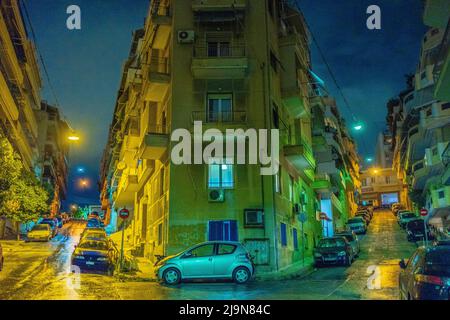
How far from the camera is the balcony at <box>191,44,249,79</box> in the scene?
882 inches

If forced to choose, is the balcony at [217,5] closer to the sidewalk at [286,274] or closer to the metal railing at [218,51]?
the metal railing at [218,51]

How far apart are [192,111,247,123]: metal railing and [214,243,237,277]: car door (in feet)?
25.4

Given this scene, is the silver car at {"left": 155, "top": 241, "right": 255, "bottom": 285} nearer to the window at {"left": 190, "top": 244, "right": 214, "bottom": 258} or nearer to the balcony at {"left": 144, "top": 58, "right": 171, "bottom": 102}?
the window at {"left": 190, "top": 244, "right": 214, "bottom": 258}

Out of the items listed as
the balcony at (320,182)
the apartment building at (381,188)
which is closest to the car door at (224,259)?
the balcony at (320,182)

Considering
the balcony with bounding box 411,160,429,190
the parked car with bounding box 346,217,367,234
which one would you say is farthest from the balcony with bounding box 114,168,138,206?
the balcony with bounding box 411,160,429,190

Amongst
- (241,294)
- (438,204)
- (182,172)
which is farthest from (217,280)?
(438,204)

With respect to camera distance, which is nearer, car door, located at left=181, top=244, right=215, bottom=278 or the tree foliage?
car door, located at left=181, top=244, right=215, bottom=278

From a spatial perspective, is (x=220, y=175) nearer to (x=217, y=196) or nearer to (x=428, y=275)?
(x=217, y=196)

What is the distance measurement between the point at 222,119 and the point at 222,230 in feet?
18.1

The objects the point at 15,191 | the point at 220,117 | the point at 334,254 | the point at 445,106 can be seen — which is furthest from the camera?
the point at 445,106

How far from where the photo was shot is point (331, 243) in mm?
23422

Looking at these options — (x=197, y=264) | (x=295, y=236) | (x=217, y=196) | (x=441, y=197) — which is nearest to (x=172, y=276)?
(x=197, y=264)

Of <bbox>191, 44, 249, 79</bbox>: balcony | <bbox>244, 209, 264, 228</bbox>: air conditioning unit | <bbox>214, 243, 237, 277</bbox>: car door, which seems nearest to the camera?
<bbox>214, 243, 237, 277</bbox>: car door

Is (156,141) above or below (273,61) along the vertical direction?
below
